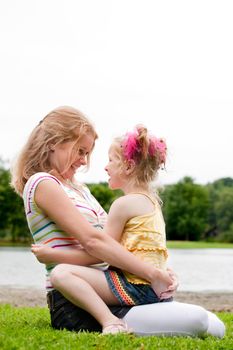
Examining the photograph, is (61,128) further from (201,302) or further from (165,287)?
(201,302)

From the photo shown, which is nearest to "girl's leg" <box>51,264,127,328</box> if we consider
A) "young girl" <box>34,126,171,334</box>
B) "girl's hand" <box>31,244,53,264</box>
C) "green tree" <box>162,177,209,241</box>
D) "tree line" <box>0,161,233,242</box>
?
"young girl" <box>34,126,171,334</box>

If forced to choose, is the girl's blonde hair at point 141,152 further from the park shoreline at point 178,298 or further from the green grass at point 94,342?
the park shoreline at point 178,298

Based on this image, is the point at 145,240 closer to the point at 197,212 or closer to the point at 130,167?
the point at 130,167

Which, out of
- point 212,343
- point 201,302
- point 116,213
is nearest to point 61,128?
point 116,213

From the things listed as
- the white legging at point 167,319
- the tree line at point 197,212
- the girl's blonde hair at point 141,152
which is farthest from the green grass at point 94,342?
the tree line at point 197,212

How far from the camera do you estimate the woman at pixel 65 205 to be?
5.02 m

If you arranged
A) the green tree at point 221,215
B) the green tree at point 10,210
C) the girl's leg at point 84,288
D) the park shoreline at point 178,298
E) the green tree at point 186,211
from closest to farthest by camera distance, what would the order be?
the girl's leg at point 84,288
the park shoreline at point 178,298
the green tree at point 10,210
the green tree at point 186,211
the green tree at point 221,215

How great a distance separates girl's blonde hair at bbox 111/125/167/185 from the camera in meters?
5.25

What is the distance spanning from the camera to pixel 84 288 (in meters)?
4.98

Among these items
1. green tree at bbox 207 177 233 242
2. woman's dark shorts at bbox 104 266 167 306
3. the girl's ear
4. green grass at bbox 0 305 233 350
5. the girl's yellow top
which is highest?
the girl's ear

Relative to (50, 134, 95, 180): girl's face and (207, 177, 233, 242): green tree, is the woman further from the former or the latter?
(207, 177, 233, 242): green tree

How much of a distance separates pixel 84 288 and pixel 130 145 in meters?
1.14

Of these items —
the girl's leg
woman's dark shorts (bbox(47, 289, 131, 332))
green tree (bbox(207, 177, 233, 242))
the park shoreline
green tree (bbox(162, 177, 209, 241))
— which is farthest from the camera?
green tree (bbox(207, 177, 233, 242))

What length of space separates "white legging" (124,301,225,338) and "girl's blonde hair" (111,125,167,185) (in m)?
0.98
